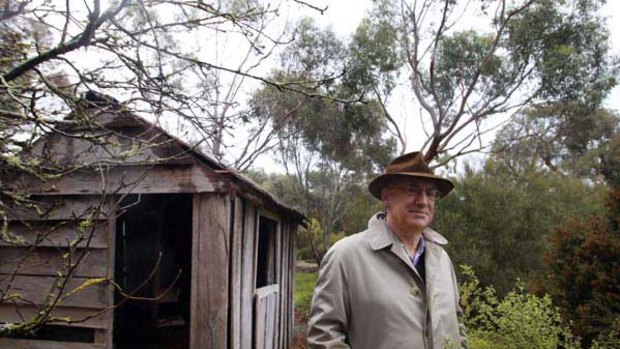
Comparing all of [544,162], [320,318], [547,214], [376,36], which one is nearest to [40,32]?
[320,318]

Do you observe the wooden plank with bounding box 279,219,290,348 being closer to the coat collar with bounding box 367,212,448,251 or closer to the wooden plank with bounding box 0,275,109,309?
the wooden plank with bounding box 0,275,109,309

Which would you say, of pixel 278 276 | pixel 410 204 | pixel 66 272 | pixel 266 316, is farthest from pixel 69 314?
pixel 410 204

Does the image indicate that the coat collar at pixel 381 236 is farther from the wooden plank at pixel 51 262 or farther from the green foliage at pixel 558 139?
the green foliage at pixel 558 139

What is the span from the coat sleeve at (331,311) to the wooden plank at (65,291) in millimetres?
3769

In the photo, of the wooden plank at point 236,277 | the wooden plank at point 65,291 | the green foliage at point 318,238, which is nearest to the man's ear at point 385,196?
the wooden plank at point 236,277

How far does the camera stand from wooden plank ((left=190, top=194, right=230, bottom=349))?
5.45 meters

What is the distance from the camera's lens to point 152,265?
28.7 ft

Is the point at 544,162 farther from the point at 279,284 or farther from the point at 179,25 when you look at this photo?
the point at 179,25

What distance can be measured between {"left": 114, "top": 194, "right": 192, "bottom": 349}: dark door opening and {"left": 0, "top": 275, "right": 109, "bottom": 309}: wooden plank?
98.6 inches

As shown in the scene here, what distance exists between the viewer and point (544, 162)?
2469cm

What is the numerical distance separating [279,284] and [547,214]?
791 centimetres

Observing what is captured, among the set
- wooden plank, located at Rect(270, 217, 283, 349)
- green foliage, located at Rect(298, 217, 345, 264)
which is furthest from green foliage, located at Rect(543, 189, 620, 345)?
green foliage, located at Rect(298, 217, 345, 264)

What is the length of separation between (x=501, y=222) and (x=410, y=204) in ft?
34.4

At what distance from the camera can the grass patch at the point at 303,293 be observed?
16469mm
